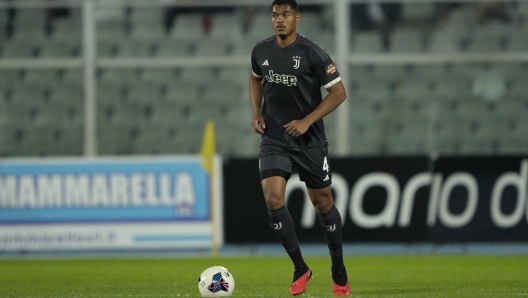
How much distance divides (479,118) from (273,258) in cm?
404

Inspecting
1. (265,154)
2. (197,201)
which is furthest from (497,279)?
(197,201)

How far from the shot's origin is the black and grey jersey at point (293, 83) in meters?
6.55

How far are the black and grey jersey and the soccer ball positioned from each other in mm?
995

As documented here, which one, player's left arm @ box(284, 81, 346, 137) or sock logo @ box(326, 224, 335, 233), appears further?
sock logo @ box(326, 224, 335, 233)

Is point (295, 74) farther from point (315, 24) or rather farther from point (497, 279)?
point (315, 24)

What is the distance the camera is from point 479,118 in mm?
13570

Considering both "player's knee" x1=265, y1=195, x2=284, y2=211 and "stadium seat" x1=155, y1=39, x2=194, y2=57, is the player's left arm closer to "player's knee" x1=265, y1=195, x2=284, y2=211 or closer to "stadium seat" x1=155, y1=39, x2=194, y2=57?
"player's knee" x1=265, y1=195, x2=284, y2=211

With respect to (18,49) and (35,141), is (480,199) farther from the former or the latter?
(18,49)

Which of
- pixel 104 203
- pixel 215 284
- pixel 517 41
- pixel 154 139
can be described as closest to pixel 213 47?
pixel 154 139

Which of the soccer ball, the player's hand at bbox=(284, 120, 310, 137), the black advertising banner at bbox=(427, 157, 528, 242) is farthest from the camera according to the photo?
the black advertising banner at bbox=(427, 157, 528, 242)

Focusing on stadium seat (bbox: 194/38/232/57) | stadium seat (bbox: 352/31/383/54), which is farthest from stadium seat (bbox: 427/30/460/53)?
stadium seat (bbox: 194/38/232/57)

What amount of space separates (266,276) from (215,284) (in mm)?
2308

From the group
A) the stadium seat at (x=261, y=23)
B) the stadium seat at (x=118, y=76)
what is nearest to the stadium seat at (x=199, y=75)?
the stadium seat at (x=118, y=76)

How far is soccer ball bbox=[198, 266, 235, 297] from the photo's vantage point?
6.32 metres
